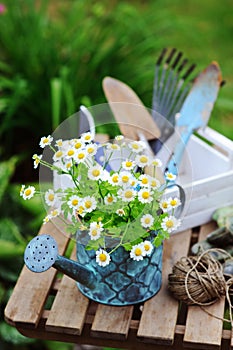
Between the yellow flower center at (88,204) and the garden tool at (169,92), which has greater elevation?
the garden tool at (169,92)

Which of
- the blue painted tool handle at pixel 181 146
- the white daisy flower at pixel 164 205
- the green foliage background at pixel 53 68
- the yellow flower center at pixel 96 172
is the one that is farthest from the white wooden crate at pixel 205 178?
the green foliage background at pixel 53 68

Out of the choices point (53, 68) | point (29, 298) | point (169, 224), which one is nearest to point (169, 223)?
point (169, 224)

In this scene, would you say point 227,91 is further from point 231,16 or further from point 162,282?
point 162,282

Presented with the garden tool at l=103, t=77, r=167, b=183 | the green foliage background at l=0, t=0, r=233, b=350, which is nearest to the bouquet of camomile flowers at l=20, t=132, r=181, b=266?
the garden tool at l=103, t=77, r=167, b=183

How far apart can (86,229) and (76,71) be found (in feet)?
4.94

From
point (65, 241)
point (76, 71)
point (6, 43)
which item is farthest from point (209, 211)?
point (6, 43)

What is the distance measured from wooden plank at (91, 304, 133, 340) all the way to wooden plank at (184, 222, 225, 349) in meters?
0.12

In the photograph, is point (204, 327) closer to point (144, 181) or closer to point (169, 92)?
point (144, 181)

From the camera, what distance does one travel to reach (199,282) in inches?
49.6

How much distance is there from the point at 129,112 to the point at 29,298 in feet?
1.68

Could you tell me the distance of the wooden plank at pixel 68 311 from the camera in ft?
4.07

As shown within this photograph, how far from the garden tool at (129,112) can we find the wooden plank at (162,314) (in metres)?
0.31

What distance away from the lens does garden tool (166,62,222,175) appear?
156cm

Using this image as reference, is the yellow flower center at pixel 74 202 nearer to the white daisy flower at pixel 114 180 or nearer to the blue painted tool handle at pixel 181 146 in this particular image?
the white daisy flower at pixel 114 180
